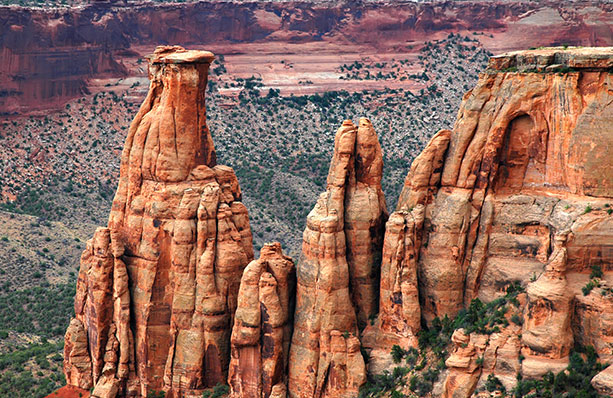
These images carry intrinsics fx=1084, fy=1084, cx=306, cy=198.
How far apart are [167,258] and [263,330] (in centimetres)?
810

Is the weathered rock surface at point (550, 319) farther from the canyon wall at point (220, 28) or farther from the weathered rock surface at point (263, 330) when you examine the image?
the canyon wall at point (220, 28)

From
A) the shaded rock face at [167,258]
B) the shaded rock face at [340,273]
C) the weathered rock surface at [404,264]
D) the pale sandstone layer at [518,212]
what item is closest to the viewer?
the pale sandstone layer at [518,212]

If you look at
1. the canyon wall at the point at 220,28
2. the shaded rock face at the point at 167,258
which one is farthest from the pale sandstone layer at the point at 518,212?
the canyon wall at the point at 220,28

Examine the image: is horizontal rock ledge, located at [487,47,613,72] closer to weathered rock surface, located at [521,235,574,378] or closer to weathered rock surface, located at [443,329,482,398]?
weathered rock surface, located at [521,235,574,378]

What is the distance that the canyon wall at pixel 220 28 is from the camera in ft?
489

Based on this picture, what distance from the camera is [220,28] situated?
168 metres

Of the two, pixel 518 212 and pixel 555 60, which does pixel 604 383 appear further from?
pixel 555 60

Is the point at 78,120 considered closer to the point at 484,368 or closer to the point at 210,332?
the point at 210,332

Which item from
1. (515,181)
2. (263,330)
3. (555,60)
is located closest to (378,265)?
(263,330)

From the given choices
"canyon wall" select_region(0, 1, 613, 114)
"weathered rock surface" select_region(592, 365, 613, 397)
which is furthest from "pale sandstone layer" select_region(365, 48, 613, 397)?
"canyon wall" select_region(0, 1, 613, 114)

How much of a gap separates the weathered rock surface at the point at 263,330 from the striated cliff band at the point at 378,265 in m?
0.10

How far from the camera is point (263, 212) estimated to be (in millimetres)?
122625

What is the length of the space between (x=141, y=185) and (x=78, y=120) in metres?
86.8

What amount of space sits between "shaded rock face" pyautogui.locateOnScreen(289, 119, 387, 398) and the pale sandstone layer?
5.12ft
